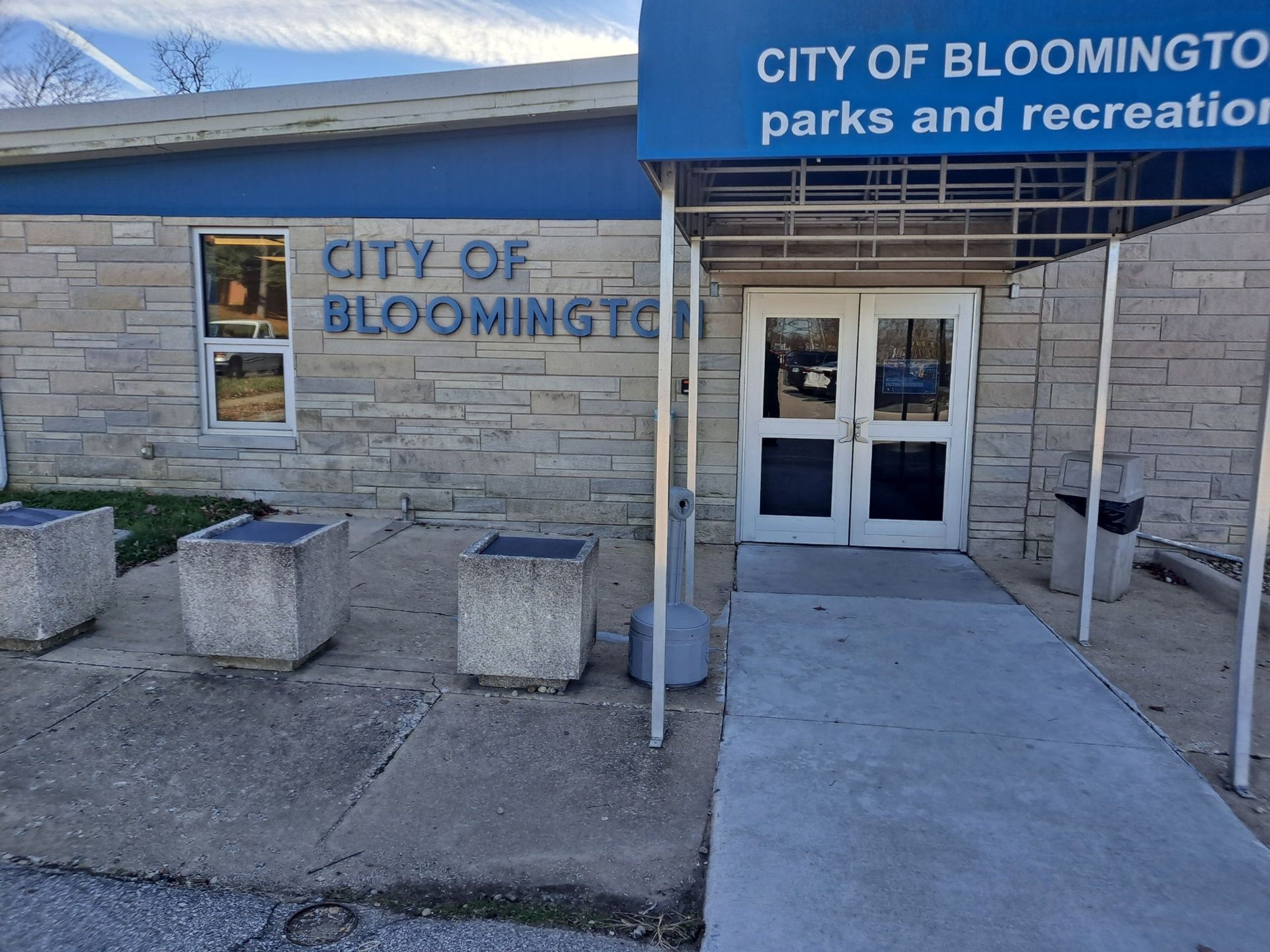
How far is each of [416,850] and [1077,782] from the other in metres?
2.82

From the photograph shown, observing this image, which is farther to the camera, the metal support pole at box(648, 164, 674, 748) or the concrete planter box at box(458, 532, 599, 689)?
the concrete planter box at box(458, 532, 599, 689)

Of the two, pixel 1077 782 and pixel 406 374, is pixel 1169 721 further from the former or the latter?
pixel 406 374

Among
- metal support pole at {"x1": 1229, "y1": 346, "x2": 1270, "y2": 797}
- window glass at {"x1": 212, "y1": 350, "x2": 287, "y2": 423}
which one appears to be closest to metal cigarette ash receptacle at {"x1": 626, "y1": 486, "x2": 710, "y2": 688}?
metal support pole at {"x1": 1229, "y1": 346, "x2": 1270, "y2": 797}

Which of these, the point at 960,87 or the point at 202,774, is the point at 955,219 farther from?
the point at 202,774


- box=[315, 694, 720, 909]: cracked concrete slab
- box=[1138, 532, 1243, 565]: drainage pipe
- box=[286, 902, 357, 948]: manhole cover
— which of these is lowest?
box=[286, 902, 357, 948]: manhole cover

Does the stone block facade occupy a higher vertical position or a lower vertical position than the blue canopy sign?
lower

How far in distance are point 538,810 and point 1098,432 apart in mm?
4112

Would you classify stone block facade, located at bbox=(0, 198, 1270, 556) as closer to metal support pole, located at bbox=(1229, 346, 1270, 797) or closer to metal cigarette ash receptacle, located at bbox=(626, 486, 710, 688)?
metal cigarette ash receptacle, located at bbox=(626, 486, 710, 688)

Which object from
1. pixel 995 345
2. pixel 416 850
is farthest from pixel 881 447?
pixel 416 850

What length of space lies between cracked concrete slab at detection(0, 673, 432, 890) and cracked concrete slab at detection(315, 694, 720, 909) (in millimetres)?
204

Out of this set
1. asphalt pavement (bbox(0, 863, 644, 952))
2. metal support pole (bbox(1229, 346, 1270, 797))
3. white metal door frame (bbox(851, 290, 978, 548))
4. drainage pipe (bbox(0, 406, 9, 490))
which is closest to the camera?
asphalt pavement (bbox(0, 863, 644, 952))

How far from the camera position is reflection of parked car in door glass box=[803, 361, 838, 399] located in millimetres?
7805

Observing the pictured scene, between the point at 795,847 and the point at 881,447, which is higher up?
the point at 881,447

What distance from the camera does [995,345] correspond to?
24.8 feet
